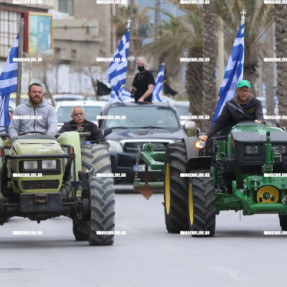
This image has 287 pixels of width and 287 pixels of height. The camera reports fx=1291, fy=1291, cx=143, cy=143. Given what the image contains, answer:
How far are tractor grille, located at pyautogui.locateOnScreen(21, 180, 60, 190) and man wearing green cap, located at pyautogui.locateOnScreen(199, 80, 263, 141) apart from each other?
267cm

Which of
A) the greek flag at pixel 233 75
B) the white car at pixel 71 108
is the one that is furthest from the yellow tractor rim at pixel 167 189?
the white car at pixel 71 108

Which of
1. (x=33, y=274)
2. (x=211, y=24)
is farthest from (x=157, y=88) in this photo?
(x=33, y=274)

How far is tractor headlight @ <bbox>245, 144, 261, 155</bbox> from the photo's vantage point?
15.8 meters

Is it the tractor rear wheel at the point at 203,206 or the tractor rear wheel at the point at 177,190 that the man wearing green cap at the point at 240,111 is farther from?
the tractor rear wheel at the point at 203,206

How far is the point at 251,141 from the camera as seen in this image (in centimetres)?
1572

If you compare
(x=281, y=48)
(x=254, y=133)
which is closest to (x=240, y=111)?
(x=254, y=133)

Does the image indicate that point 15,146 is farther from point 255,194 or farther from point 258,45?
point 258,45

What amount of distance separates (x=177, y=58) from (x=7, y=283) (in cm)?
5411

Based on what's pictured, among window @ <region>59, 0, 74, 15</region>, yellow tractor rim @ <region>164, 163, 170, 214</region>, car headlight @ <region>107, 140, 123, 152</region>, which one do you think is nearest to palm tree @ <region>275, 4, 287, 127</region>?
car headlight @ <region>107, 140, 123, 152</region>

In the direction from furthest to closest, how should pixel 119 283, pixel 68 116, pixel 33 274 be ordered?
pixel 68 116 → pixel 33 274 → pixel 119 283

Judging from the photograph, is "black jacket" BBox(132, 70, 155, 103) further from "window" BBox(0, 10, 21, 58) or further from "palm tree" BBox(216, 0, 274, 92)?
"window" BBox(0, 10, 21, 58)

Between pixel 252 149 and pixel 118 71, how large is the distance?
1895cm

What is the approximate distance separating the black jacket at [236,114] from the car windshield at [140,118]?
10672mm

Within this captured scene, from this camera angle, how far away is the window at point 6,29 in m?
105
